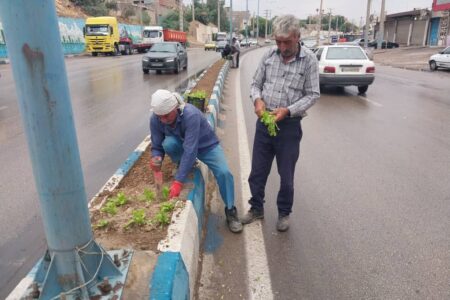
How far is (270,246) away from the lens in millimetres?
3516

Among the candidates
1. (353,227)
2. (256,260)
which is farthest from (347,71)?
(256,260)

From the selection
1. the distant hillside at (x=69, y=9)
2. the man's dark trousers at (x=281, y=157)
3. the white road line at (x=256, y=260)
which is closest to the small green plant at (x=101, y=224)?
the white road line at (x=256, y=260)

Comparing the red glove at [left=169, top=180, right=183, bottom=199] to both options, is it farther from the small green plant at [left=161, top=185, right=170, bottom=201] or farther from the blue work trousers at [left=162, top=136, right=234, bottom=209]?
the blue work trousers at [left=162, top=136, right=234, bottom=209]

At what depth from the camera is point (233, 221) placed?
379cm

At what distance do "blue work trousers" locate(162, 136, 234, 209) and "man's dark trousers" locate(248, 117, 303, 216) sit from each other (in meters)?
0.28

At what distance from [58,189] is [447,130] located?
310 inches

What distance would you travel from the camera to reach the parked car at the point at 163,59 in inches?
733

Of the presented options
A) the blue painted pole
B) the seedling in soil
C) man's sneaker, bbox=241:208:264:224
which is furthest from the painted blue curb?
man's sneaker, bbox=241:208:264:224

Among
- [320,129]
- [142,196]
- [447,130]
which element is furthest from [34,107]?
[447,130]

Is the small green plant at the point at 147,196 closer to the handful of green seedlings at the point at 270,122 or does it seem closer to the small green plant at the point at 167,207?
the small green plant at the point at 167,207

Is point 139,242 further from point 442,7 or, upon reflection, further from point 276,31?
point 442,7

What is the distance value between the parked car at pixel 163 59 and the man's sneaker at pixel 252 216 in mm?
15702

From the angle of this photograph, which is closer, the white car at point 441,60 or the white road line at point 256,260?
the white road line at point 256,260

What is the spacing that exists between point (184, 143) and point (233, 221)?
932mm
